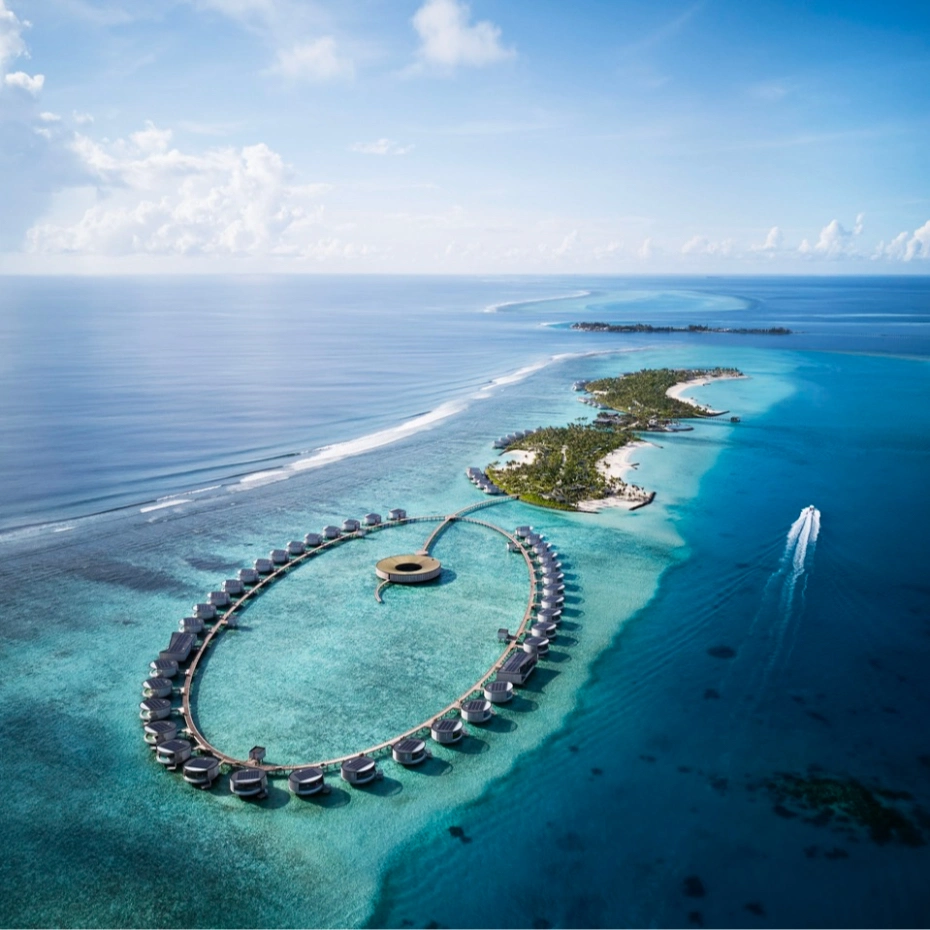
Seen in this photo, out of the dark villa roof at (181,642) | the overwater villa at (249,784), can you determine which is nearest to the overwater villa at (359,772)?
the overwater villa at (249,784)

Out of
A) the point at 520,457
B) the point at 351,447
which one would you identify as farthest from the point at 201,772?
the point at 351,447

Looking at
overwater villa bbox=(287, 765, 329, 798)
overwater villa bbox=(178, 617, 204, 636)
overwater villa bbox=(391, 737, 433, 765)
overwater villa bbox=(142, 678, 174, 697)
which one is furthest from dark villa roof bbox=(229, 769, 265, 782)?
overwater villa bbox=(178, 617, 204, 636)

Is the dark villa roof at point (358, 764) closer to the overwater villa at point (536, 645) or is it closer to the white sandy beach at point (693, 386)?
the overwater villa at point (536, 645)

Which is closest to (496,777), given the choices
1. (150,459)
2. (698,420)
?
(150,459)

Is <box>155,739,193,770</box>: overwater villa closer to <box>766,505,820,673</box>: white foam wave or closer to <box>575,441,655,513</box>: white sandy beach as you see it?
<box>766,505,820,673</box>: white foam wave

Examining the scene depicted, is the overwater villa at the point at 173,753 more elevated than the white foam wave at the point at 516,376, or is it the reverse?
the white foam wave at the point at 516,376

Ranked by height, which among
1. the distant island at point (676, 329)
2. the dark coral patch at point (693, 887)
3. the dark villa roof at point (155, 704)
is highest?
the distant island at point (676, 329)

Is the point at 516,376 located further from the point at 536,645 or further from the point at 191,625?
the point at 191,625
